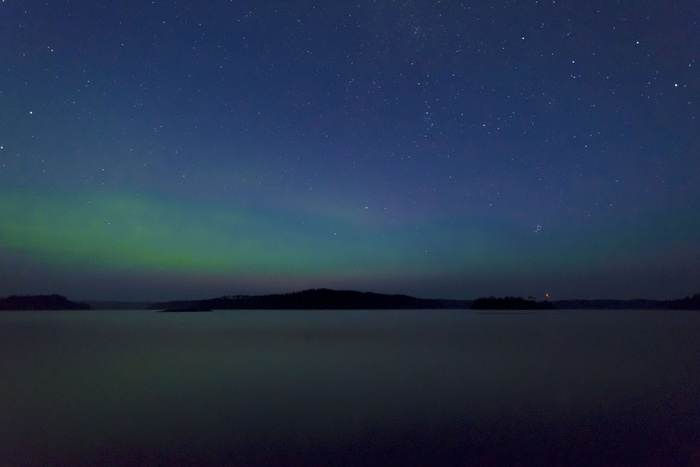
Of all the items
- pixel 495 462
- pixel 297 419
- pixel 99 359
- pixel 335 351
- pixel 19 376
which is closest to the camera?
pixel 495 462

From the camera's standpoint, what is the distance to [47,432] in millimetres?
8867

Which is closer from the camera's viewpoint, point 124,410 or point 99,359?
point 124,410

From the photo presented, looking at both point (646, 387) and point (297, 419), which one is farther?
point (646, 387)

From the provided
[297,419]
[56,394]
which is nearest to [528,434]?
[297,419]

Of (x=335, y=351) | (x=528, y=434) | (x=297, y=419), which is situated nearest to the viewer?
(x=528, y=434)

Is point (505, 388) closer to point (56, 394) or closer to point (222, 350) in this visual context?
point (56, 394)

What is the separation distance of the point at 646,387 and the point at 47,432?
1374 centimetres

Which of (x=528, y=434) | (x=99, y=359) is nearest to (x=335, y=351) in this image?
(x=99, y=359)

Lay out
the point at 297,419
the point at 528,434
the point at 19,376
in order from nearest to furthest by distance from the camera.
Result: the point at 528,434, the point at 297,419, the point at 19,376

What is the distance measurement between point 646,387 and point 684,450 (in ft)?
19.2

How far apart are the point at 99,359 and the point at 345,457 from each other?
1538 centimetres

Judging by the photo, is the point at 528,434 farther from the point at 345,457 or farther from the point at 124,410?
the point at 124,410

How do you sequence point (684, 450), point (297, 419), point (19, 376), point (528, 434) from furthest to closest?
1. point (19, 376)
2. point (297, 419)
3. point (528, 434)
4. point (684, 450)

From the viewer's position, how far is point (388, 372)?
15047 millimetres
